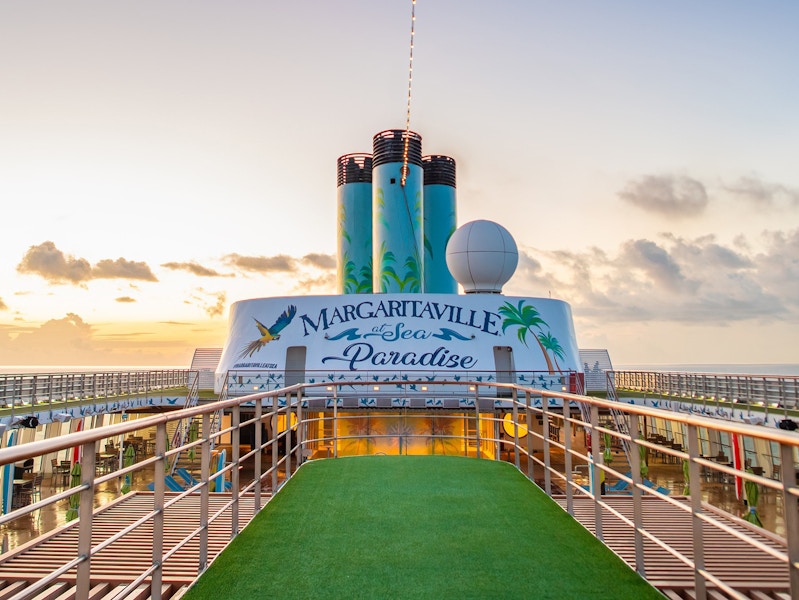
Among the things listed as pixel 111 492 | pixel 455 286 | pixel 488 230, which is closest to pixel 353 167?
pixel 455 286

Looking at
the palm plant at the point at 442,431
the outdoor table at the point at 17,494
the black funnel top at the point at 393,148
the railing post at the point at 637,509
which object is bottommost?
the outdoor table at the point at 17,494

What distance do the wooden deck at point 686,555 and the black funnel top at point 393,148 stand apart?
24.2 m

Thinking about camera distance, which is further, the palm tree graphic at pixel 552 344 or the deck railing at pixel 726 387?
the palm tree graphic at pixel 552 344

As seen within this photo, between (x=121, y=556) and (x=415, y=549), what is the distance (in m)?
2.33

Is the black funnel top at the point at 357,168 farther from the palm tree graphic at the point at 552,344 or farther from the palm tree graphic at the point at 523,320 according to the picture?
the palm tree graphic at the point at 552,344

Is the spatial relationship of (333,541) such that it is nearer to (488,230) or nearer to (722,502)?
(722,502)

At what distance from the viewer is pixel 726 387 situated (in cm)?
1902

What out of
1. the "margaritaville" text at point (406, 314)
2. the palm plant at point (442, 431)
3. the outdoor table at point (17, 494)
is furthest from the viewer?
the "margaritaville" text at point (406, 314)

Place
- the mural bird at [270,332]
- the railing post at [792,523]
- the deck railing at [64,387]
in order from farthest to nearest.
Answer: the mural bird at [270,332] < the deck railing at [64,387] < the railing post at [792,523]

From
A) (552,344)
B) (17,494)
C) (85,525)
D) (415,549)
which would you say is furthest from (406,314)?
A: (85,525)

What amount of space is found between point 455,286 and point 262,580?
31.1 meters

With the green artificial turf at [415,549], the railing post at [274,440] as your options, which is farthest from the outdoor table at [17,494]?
the green artificial turf at [415,549]

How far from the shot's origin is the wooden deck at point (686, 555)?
4410 millimetres

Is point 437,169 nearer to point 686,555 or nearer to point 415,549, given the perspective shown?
point 686,555
